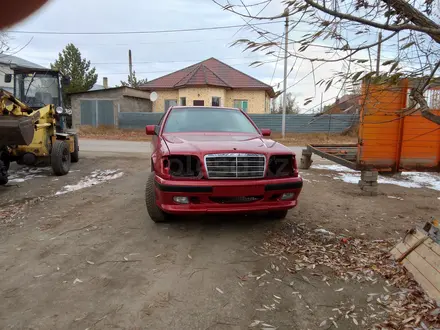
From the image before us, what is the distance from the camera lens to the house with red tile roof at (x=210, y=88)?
82.4 feet

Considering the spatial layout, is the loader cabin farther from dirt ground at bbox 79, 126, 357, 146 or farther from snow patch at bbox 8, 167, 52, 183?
dirt ground at bbox 79, 126, 357, 146

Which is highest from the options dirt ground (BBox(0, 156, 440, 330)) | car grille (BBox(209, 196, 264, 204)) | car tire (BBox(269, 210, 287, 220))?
car grille (BBox(209, 196, 264, 204))

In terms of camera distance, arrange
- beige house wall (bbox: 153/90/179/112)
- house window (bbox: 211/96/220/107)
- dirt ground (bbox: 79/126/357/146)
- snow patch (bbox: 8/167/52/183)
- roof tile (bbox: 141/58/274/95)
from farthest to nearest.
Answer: beige house wall (bbox: 153/90/179/112) < roof tile (bbox: 141/58/274/95) < house window (bbox: 211/96/220/107) < dirt ground (bbox: 79/126/357/146) < snow patch (bbox: 8/167/52/183)

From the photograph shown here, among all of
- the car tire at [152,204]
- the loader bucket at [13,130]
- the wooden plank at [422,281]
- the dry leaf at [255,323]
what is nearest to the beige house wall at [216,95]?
the loader bucket at [13,130]

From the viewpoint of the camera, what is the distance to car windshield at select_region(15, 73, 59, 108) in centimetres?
917

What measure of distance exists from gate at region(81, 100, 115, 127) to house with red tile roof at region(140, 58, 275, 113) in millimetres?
3649

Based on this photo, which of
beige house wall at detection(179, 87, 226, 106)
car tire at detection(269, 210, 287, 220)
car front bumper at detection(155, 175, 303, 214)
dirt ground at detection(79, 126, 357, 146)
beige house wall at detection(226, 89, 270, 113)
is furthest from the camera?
beige house wall at detection(226, 89, 270, 113)

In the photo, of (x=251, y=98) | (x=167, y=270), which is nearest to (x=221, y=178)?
(x=167, y=270)

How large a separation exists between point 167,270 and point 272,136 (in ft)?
63.6

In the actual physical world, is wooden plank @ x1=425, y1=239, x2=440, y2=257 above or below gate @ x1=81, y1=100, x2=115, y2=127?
below

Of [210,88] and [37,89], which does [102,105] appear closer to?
[210,88]

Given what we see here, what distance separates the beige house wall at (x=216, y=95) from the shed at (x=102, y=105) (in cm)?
216

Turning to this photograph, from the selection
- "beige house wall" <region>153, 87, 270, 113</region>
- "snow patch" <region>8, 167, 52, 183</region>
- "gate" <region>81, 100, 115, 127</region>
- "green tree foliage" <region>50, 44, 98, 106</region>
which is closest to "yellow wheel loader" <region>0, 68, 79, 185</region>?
"snow patch" <region>8, 167, 52, 183</region>

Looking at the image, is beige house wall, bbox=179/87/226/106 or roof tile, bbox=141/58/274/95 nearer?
beige house wall, bbox=179/87/226/106
